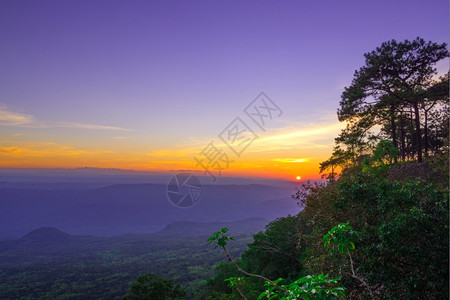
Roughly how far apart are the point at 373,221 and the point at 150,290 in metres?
22.6

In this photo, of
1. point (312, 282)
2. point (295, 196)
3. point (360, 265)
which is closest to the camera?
point (312, 282)

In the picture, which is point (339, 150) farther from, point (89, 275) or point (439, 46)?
point (89, 275)

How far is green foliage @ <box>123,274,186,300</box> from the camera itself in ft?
76.0

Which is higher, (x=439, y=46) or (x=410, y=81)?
(x=439, y=46)

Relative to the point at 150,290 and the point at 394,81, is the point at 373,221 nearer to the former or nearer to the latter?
the point at 394,81

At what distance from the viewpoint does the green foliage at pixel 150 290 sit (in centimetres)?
2317

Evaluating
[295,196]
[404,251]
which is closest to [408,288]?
[404,251]

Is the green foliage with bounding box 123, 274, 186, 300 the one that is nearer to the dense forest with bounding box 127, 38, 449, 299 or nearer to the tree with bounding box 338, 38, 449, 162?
the dense forest with bounding box 127, 38, 449, 299

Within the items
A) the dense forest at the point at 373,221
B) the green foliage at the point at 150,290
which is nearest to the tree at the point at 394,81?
the dense forest at the point at 373,221

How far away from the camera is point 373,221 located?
24.0 ft

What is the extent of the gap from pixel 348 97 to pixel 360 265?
1689 cm

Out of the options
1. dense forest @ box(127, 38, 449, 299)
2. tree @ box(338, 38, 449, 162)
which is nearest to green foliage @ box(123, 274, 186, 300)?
dense forest @ box(127, 38, 449, 299)

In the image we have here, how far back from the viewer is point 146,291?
76.5ft

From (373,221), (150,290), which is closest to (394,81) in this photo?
(373,221)
